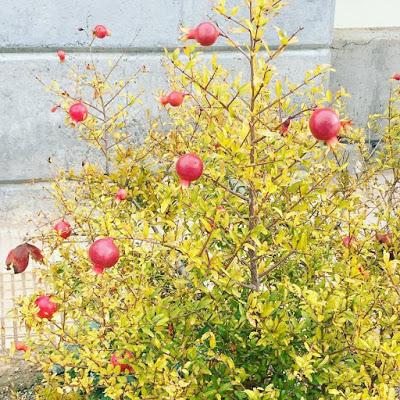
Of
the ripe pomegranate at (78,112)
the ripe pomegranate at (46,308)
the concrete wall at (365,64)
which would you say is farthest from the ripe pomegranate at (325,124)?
the concrete wall at (365,64)

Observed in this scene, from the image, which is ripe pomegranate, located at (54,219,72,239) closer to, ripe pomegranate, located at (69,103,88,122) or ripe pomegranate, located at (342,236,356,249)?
ripe pomegranate, located at (69,103,88,122)

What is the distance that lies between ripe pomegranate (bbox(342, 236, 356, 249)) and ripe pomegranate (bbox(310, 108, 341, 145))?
78 cm

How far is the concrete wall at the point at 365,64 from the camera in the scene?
5594 millimetres

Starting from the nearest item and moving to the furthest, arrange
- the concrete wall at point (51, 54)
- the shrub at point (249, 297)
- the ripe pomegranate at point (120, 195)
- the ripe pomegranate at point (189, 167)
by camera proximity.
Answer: the ripe pomegranate at point (189, 167)
the shrub at point (249, 297)
the ripe pomegranate at point (120, 195)
the concrete wall at point (51, 54)

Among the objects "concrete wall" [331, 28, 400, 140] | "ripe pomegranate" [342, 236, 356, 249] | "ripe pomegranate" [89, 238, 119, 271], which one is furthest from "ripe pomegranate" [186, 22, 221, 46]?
"concrete wall" [331, 28, 400, 140]

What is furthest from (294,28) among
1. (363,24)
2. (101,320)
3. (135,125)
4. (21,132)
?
(101,320)

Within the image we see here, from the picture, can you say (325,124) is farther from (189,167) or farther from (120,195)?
(120,195)

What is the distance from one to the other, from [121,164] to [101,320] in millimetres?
791

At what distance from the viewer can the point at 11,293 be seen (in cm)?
383

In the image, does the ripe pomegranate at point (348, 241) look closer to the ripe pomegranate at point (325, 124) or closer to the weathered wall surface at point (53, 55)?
the ripe pomegranate at point (325, 124)

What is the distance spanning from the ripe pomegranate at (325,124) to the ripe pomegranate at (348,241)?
783 mm

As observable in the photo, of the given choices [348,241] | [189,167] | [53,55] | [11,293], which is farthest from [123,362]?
[53,55]

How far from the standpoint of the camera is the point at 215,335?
1.96m

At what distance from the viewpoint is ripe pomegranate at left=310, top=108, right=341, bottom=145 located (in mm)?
1481
